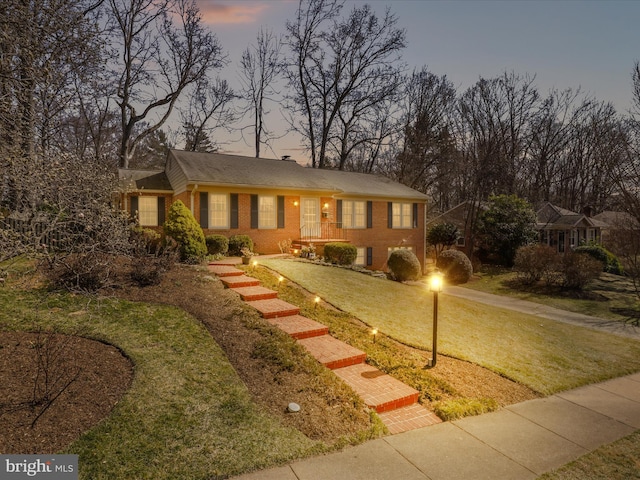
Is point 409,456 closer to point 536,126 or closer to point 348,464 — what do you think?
point 348,464

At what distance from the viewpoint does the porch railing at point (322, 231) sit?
17.0 metres

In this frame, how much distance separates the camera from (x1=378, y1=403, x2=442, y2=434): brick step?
401cm

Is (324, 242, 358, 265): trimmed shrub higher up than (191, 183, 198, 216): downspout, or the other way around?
(191, 183, 198, 216): downspout

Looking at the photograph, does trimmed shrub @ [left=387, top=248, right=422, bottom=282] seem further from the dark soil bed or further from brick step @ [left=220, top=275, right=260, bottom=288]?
the dark soil bed

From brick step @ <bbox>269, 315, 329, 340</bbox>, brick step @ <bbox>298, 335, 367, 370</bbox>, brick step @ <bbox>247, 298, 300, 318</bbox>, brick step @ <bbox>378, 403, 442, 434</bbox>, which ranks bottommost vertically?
brick step @ <bbox>378, 403, 442, 434</bbox>

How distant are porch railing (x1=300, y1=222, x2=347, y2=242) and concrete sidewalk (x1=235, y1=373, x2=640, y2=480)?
40.9ft

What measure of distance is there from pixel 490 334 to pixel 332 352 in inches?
177

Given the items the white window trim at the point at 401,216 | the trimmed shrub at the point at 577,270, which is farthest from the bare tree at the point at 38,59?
the trimmed shrub at the point at 577,270

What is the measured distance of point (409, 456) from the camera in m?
3.48

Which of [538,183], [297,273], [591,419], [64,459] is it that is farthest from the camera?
[538,183]

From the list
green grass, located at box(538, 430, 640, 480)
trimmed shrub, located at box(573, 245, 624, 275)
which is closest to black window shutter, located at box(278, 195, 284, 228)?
green grass, located at box(538, 430, 640, 480)

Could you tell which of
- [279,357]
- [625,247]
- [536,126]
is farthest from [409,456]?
[536,126]

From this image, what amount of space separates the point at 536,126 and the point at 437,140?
36.9ft

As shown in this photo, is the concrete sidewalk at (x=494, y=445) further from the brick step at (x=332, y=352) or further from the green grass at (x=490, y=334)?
the brick step at (x=332, y=352)
